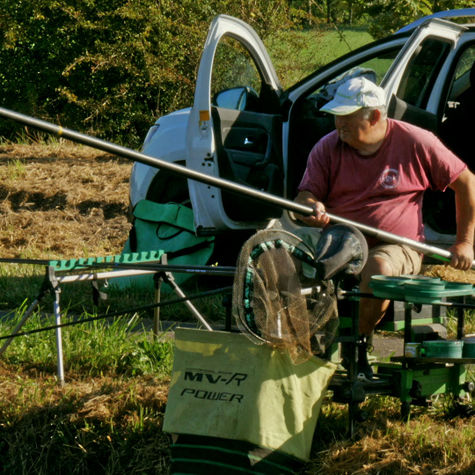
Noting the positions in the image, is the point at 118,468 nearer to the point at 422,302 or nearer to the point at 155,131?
the point at 422,302

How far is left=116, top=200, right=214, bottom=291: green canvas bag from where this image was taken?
7305 millimetres

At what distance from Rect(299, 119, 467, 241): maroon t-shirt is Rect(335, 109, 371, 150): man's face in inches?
4.4

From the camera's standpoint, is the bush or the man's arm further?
the bush

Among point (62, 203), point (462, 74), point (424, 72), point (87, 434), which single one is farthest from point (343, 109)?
point (62, 203)

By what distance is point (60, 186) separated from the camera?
11094 millimetres

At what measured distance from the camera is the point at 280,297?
12.3 feet

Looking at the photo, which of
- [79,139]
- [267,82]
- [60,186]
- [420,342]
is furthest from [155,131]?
[79,139]

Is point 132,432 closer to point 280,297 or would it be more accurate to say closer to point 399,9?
point 280,297

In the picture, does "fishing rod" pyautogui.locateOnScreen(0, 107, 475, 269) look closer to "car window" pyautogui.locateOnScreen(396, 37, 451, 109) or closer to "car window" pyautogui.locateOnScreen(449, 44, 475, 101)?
"car window" pyautogui.locateOnScreen(396, 37, 451, 109)

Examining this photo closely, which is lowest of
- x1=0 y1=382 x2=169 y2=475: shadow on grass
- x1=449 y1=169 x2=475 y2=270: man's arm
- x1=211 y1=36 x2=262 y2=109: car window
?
x1=0 y1=382 x2=169 y2=475: shadow on grass

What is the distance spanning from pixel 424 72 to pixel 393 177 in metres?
2.35

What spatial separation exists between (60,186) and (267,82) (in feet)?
14.0

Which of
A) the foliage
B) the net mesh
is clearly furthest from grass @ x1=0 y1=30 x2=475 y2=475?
the foliage

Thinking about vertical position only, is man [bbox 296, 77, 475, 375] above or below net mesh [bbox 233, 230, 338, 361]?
above
